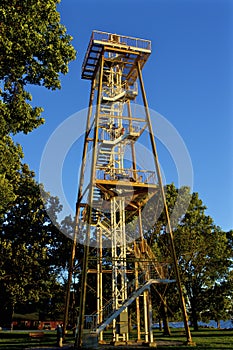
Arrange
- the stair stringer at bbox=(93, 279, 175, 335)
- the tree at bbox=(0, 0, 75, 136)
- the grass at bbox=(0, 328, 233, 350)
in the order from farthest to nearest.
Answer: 1. the stair stringer at bbox=(93, 279, 175, 335)
2. the grass at bbox=(0, 328, 233, 350)
3. the tree at bbox=(0, 0, 75, 136)

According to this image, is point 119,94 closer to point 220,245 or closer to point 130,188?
point 130,188

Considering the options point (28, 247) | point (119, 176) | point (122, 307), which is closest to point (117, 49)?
point (119, 176)

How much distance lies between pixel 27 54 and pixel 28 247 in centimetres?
1993

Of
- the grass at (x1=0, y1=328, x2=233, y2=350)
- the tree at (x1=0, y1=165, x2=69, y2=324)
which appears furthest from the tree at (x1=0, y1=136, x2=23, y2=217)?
the tree at (x1=0, y1=165, x2=69, y2=324)

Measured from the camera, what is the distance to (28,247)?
3064 cm

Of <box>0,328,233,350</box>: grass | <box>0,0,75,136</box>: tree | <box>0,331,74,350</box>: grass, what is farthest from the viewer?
<box>0,331,74,350</box>: grass

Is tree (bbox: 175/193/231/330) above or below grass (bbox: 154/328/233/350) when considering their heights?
above

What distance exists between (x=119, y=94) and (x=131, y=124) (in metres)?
1.93

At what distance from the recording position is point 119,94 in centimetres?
2052

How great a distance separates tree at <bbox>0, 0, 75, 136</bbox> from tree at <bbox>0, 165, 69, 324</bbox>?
1447 cm

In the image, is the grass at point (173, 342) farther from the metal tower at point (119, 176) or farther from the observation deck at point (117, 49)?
the observation deck at point (117, 49)

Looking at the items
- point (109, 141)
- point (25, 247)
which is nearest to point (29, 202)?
point (25, 247)

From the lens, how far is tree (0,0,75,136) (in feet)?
44.4

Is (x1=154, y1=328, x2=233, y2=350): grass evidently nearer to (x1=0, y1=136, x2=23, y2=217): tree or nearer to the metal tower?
the metal tower
